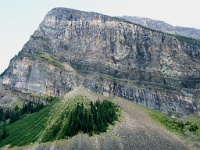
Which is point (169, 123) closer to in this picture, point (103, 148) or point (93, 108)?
point (93, 108)

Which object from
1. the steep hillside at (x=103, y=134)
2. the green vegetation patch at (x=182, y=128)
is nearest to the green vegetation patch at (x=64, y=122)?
the steep hillside at (x=103, y=134)

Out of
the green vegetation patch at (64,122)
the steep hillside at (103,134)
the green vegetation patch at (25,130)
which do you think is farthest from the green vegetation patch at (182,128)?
the green vegetation patch at (25,130)

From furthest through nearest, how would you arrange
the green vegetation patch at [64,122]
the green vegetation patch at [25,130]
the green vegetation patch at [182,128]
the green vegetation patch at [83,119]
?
the green vegetation patch at [182,128], the green vegetation patch at [25,130], the green vegetation patch at [64,122], the green vegetation patch at [83,119]

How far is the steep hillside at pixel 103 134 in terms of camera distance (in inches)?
5600

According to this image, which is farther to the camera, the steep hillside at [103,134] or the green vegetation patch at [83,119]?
the green vegetation patch at [83,119]

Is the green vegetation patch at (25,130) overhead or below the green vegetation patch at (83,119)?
below

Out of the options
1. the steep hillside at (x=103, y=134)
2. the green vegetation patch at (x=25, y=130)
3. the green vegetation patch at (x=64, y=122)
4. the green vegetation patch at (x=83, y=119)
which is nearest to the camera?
the steep hillside at (x=103, y=134)

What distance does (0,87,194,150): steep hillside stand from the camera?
467 ft

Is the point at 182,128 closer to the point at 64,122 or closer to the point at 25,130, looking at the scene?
the point at 64,122

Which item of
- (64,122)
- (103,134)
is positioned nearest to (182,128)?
(103,134)

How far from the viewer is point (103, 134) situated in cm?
14925

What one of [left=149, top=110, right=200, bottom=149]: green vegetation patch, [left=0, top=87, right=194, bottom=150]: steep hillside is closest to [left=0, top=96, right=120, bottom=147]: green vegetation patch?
[left=0, top=87, right=194, bottom=150]: steep hillside

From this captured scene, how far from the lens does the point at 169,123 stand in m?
186

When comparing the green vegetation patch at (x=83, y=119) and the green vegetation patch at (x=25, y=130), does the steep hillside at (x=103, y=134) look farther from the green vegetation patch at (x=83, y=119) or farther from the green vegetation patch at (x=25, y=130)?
the green vegetation patch at (x=83, y=119)
